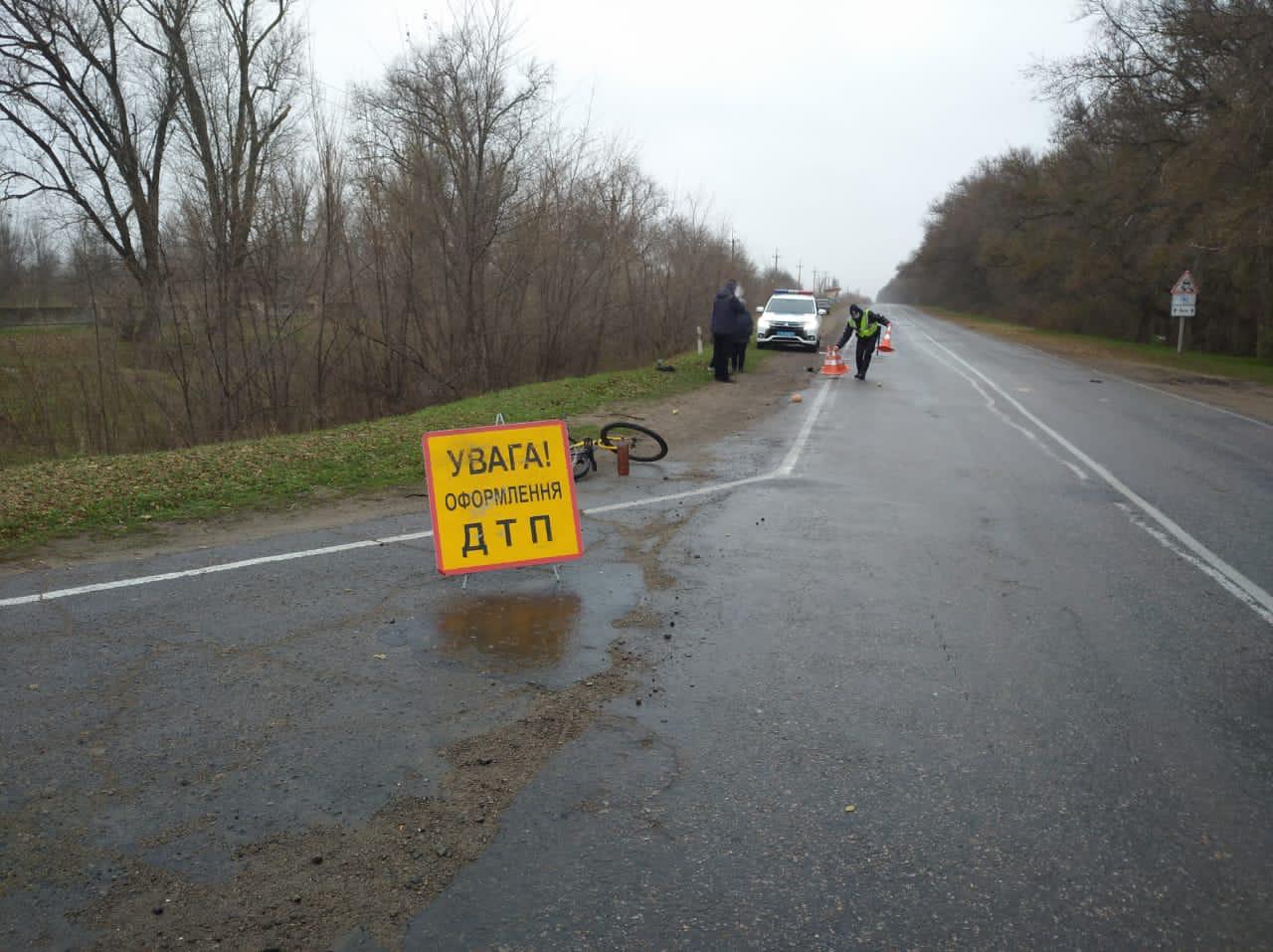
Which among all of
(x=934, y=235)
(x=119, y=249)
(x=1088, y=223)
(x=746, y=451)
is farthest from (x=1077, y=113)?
(x=934, y=235)

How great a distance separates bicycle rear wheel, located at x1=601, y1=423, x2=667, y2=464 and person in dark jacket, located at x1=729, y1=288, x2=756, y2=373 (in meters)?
7.40

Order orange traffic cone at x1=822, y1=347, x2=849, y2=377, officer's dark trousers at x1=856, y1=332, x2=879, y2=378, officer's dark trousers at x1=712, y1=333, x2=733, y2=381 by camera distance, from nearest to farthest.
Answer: officer's dark trousers at x1=712, y1=333, x2=733, y2=381, officer's dark trousers at x1=856, y1=332, x2=879, y2=378, orange traffic cone at x1=822, y1=347, x2=849, y2=377

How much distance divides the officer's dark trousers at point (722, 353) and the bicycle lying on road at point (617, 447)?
822 centimetres

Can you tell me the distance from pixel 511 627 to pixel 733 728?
1.80 meters

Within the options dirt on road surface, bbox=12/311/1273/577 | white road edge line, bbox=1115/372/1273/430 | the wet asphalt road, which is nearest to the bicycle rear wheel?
dirt on road surface, bbox=12/311/1273/577

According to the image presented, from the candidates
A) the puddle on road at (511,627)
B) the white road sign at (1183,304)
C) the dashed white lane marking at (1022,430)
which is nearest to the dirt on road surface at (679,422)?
the white road sign at (1183,304)

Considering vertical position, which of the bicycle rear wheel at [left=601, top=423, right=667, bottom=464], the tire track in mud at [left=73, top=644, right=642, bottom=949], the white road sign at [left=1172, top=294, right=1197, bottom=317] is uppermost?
the white road sign at [left=1172, top=294, right=1197, bottom=317]

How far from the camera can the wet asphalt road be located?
10.2 ft

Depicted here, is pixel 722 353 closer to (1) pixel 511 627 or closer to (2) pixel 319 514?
(2) pixel 319 514

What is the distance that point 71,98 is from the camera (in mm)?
25953

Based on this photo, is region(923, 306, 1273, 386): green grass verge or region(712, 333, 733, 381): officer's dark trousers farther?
region(923, 306, 1273, 386): green grass verge

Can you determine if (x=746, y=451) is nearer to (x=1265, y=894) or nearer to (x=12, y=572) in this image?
(x=12, y=572)

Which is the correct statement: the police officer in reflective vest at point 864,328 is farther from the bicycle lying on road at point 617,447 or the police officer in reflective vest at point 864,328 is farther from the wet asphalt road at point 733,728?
the wet asphalt road at point 733,728

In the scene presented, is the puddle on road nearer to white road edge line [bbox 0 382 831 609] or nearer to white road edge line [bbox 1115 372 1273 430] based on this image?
white road edge line [bbox 0 382 831 609]
